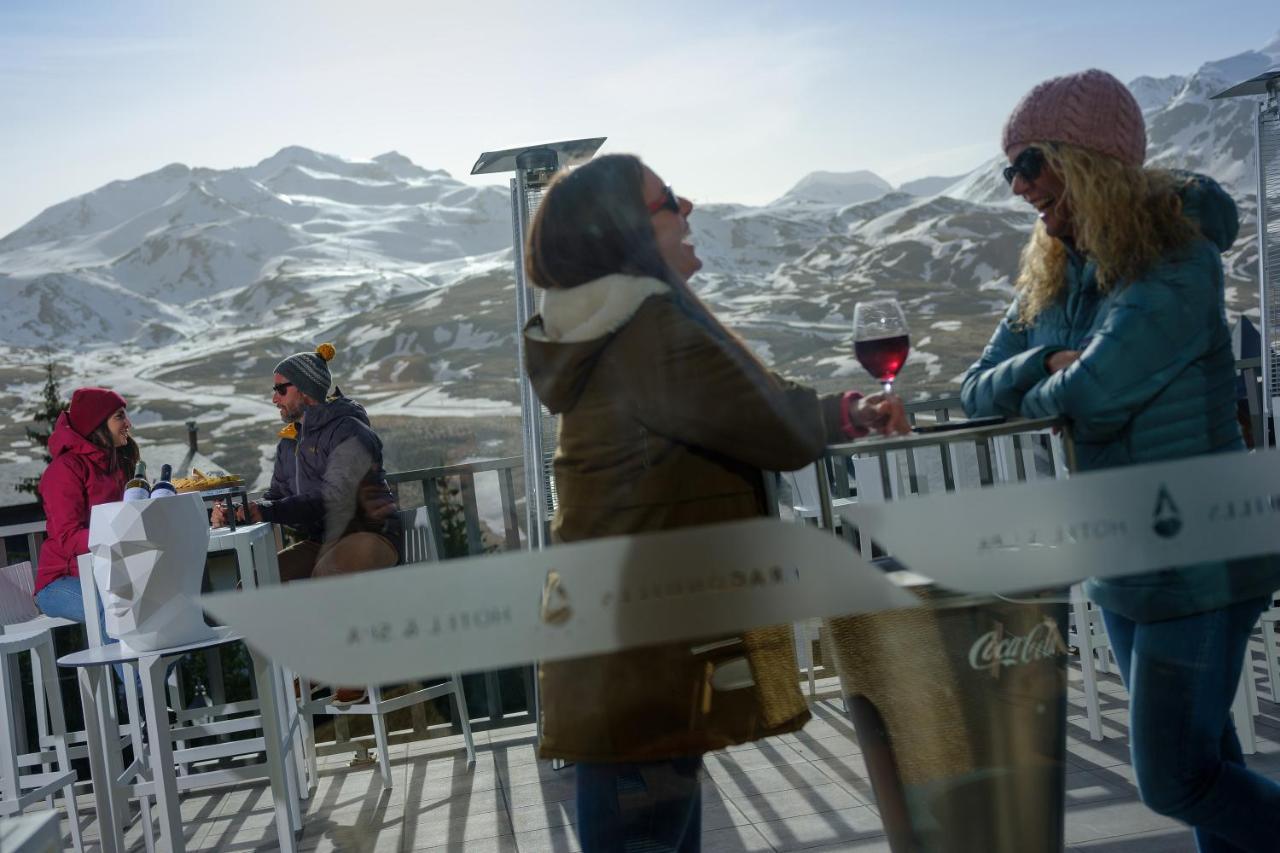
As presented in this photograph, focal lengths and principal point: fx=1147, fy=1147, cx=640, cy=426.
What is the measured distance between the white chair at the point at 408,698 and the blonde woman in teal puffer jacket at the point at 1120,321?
0.56 meters

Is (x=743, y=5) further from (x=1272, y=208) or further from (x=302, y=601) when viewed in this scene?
(x=302, y=601)

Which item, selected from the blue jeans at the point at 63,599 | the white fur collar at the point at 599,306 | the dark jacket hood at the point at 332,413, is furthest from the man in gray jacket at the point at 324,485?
the blue jeans at the point at 63,599

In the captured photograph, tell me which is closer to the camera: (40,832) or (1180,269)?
(40,832)

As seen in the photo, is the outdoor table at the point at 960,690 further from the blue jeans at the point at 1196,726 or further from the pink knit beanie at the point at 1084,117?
the pink knit beanie at the point at 1084,117

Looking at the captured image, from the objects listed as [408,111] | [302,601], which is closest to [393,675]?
[302,601]

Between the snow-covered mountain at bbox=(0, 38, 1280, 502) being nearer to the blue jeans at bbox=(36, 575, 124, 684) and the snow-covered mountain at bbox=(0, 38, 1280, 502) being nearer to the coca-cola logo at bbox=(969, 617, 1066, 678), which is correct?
the coca-cola logo at bbox=(969, 617, 1066, 678)

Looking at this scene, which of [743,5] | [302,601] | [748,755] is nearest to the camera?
[302,601]

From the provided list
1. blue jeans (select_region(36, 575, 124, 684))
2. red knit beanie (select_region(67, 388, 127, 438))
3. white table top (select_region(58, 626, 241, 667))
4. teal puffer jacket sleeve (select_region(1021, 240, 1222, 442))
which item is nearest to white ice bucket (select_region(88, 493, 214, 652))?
white table top (select_region(58, 626, 241, 667))

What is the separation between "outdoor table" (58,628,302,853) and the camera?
1186 mm

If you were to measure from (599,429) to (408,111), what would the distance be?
0.41 m

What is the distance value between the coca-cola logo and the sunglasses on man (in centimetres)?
53

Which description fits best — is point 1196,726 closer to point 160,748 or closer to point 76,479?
point 160,748

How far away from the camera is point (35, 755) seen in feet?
11.1

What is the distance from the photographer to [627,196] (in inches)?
Answer: 41.8
